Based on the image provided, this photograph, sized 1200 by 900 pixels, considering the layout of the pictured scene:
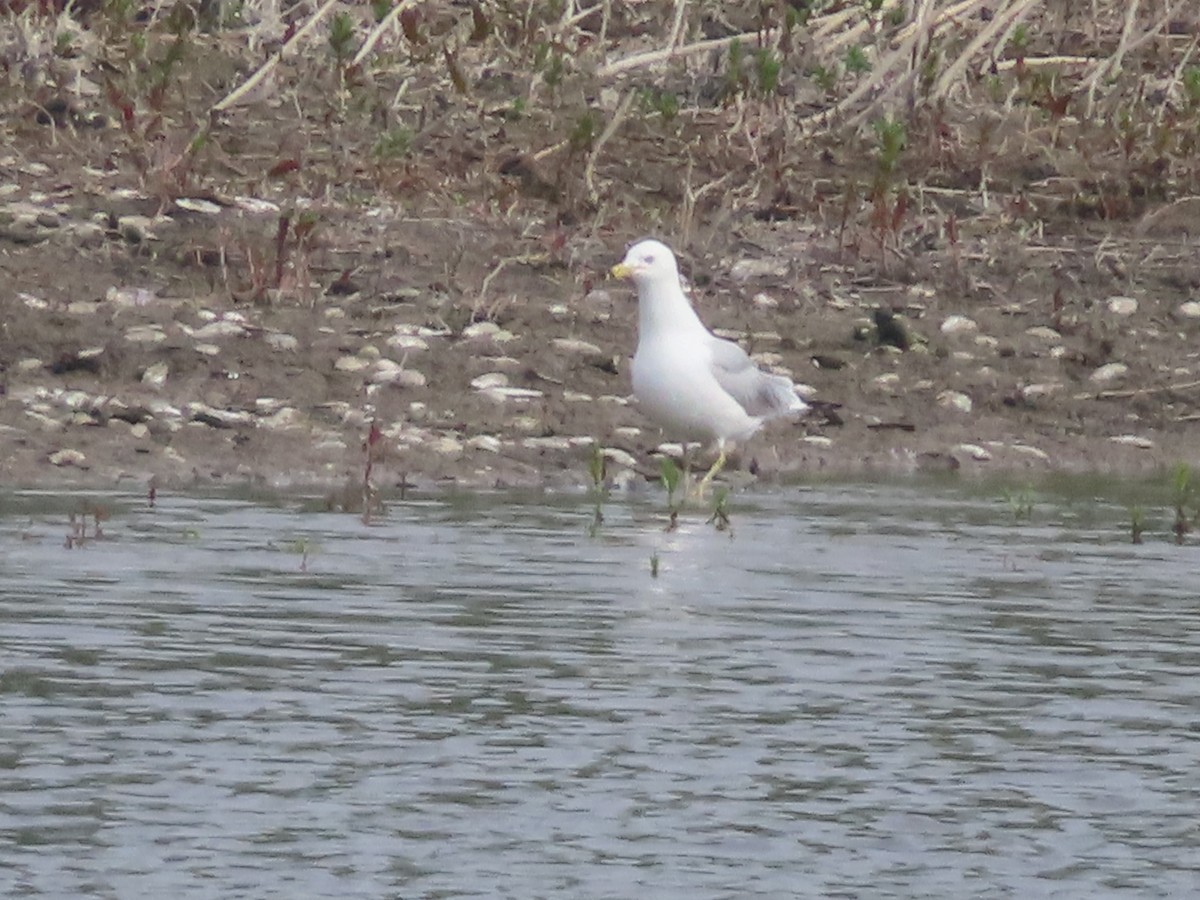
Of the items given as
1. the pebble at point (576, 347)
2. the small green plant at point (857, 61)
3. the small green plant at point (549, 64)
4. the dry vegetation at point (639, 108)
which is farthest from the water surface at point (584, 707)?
the small green plant at point (857, 61)

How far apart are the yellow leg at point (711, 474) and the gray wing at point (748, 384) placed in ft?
0.75

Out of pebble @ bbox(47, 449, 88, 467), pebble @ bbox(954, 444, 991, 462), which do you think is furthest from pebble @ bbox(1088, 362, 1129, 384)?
pebble @ bbox(47, 449, 88, 467)

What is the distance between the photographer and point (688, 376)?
40.8 feet

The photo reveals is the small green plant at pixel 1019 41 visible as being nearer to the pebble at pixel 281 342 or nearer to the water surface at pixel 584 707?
the pebble at pixel 281 342

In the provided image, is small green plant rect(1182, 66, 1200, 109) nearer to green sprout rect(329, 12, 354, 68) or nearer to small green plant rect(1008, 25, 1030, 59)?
small green plant rect(1008, 25, 1030, 59)

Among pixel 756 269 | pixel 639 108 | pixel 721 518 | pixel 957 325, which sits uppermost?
pixel 639 108

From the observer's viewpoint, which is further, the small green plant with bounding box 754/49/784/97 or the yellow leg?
the small green plant with bounding box 754/49/784/97

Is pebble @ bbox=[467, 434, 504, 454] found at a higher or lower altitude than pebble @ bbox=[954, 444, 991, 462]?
lower

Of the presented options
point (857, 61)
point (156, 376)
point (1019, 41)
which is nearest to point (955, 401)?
point (156, 376)

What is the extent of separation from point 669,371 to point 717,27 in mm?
6842

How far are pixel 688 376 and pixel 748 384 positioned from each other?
0.32m

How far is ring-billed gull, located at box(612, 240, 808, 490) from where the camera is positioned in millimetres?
12422

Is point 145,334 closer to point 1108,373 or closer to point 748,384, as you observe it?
point 748,384

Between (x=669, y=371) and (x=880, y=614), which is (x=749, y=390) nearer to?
(x=669, y=371)
